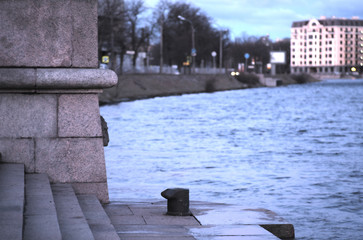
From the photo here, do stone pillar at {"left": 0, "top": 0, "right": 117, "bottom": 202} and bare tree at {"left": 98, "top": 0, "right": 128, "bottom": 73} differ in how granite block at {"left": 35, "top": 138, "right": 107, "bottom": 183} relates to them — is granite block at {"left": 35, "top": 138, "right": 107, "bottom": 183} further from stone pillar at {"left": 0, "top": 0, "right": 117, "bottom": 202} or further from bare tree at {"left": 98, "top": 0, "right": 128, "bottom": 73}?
bare tree at {"left": 98, "top": 0, "right": 128, "bottom": 73}

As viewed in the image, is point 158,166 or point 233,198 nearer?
point 233,198

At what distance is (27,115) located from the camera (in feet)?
24.7

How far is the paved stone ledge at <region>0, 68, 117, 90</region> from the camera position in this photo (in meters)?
7.32

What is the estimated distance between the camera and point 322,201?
37.4 ft

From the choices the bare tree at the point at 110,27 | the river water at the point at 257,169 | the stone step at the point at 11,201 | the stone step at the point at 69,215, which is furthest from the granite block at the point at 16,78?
the bare tree at the point at 110,27

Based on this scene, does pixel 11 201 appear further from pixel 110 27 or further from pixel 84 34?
pixel 110 27

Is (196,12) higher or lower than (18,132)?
higher

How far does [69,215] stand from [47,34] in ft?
7.32

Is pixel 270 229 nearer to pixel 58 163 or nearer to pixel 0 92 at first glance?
pixel 58 163

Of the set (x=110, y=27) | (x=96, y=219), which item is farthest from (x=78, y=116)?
(x=110, y=27)

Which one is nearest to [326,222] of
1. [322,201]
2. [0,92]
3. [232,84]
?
[322,201]

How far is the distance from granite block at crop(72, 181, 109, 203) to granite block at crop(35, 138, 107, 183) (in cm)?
4

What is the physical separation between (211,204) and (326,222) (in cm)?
237

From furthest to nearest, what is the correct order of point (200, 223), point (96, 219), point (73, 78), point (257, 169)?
1. point (257, 169)
2. point (73, 78)
3. point (200, 223)
4. point (96, 219)
